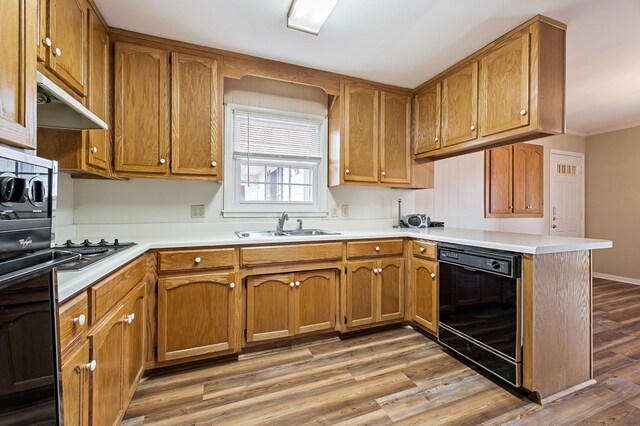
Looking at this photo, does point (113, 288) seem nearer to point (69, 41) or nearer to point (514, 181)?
point (69, 41)

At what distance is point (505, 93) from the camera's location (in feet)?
6.94

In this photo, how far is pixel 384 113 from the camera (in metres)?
2.93

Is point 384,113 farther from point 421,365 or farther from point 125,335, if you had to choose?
point 125,335

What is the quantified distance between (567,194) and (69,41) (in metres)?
6.35

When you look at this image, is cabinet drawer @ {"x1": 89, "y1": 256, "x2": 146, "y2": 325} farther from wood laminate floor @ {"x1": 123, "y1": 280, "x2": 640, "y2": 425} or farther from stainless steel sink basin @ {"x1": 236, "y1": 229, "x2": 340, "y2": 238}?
stainless steel sink basin @ {"x1": 236, "y1": 229, "x2": 340, "y2": 238}

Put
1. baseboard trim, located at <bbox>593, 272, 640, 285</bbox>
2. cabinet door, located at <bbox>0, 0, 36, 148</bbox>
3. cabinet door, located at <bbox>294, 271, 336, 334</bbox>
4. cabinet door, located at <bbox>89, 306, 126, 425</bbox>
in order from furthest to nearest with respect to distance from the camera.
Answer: baseboard trim, located at <bbox>593, 272, 640, 285</bbox> → cabinet door, located at <bbox>294, 271, 336, 334</bbox> → cabinet door, located at <bbox>89, 306, 126, 425</bbox> → cabinet door, located at <bbox>0, 0, 36, 148</bbox>

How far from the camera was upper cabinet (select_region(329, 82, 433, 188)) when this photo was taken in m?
2.77

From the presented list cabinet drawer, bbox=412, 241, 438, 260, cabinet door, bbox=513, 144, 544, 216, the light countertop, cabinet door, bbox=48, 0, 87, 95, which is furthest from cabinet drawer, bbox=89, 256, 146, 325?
cabinet door, bbox=513, 144, 544, 216

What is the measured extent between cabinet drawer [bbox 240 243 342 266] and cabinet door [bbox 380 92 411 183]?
101cm

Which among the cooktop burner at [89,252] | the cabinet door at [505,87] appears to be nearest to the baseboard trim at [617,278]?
the cabinet door at [505,87]

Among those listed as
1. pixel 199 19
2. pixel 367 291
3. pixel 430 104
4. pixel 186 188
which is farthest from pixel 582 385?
pixel 199 19

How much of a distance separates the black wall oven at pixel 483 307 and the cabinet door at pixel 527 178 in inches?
104

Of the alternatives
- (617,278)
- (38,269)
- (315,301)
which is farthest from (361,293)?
(617,278)

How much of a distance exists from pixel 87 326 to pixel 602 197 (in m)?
6.64
